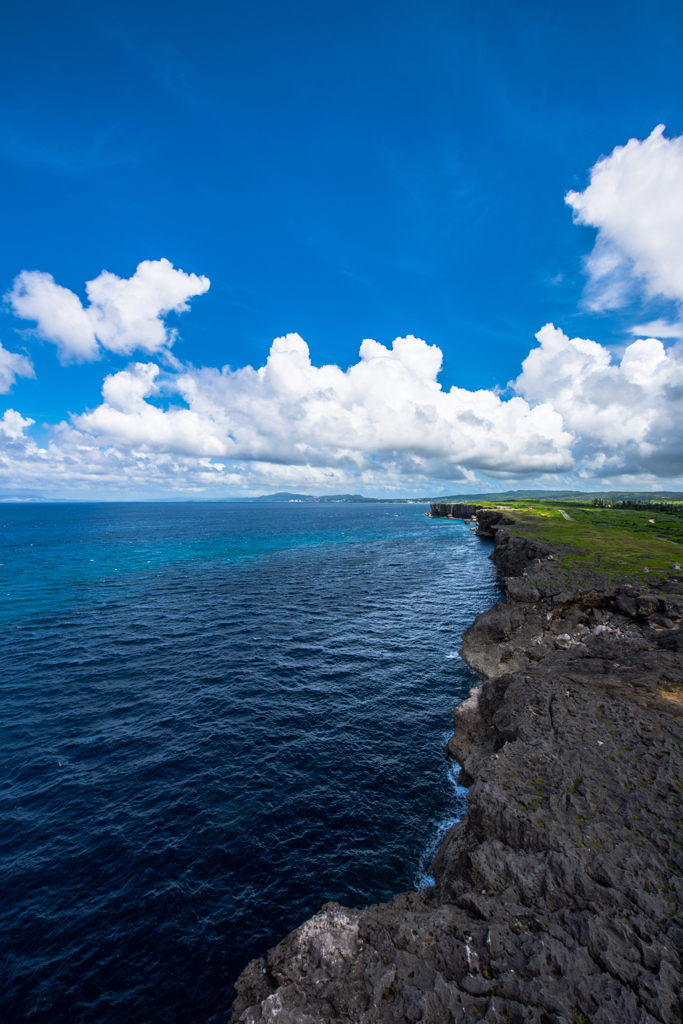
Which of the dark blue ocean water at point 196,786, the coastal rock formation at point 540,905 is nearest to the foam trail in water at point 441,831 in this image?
the dark blue ocean water at point 196,786

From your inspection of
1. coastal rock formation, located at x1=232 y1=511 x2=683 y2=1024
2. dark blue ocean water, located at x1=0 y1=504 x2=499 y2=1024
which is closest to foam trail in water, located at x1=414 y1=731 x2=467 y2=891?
dark blue ocean water, located at x1=0 y1=504 x2=499 y2=1024

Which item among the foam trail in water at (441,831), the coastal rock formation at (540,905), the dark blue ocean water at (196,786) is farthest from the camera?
the foam trail in water at (441,831)

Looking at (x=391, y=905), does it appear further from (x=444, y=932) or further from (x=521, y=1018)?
(x=521, y=1018)

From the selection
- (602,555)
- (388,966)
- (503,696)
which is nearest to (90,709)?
(388,966)

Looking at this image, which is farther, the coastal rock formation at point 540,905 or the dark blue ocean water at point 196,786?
the dark blue ocean water at point 196,786

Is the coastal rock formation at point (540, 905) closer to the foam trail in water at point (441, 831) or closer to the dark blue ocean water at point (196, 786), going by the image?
the foam trail in water at point (441, 831)
